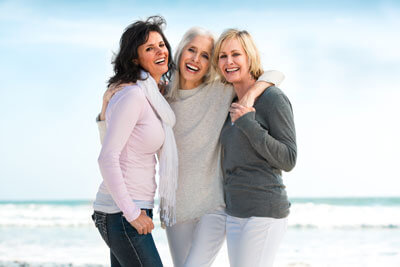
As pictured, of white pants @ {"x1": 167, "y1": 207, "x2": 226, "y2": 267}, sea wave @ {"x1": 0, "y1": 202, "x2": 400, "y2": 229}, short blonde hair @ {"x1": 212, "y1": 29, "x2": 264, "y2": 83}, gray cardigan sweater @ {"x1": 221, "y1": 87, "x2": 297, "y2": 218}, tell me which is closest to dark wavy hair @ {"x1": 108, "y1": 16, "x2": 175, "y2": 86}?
short blonde hair @ {"x1": 212, "y1": 29, "x2": 264, "y2": 83}

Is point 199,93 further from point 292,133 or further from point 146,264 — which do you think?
point 146,264

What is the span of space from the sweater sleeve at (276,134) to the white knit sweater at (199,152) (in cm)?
33

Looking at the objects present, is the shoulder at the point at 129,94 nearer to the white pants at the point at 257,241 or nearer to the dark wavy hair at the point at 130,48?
the dark wavy hair at the point at 130,48

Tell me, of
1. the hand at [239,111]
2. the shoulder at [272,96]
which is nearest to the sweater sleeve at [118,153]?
the hand at [239,111]

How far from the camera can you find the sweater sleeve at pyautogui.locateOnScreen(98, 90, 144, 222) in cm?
249

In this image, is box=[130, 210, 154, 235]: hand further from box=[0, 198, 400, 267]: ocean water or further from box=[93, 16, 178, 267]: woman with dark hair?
box=[0, 198, 400, 267]: ocean water

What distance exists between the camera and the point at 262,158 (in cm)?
281

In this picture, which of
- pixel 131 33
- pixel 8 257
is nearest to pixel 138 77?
pixel 131 33

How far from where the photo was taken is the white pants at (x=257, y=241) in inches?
108

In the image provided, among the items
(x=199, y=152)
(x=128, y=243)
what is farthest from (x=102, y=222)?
(x=199, y=152)

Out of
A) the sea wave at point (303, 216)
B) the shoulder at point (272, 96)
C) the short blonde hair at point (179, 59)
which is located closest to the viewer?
the shoulder at point (272, 96)

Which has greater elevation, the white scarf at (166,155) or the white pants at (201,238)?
the white scarf at (166,155)

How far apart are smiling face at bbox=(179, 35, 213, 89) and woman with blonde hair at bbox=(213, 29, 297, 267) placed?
551mm

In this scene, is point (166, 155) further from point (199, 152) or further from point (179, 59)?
point (179, 59)
